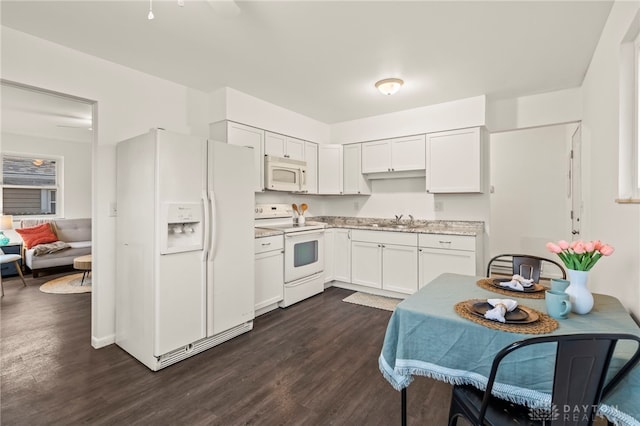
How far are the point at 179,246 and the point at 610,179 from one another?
3125mm

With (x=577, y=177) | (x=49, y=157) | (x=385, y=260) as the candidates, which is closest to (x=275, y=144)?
(x=385, y=260)

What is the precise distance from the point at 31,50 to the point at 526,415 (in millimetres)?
3824

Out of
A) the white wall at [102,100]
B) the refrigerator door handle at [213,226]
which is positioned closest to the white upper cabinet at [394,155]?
the refrigerator door handle at [213,226]

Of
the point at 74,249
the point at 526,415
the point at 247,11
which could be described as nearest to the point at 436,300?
the point at 526,415

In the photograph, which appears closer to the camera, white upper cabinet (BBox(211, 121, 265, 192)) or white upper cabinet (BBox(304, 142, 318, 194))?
white upper cabinet (BBox(211, 121, 265, 192))

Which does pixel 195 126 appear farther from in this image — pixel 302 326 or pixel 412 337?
pixel 412 337

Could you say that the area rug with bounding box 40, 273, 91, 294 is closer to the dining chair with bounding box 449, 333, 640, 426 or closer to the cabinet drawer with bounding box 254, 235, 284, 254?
the cabinet drawer with bounding box 254, 235, 284, 254

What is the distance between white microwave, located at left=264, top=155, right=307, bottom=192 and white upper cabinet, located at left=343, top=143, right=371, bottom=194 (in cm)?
72

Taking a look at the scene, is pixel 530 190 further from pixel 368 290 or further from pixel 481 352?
pixel 481 352

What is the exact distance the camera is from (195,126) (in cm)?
344

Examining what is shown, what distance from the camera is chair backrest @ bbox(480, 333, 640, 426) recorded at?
94 centimetres

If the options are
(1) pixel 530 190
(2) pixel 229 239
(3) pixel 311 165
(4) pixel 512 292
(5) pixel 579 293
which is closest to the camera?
(5) pixel 579 293

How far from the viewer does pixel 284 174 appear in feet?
13.3

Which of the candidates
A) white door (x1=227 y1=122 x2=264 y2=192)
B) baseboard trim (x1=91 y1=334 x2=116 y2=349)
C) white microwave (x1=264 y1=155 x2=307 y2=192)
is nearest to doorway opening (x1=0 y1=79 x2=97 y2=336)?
white door (x1=227 y1=122 x2=264 y2=192)
